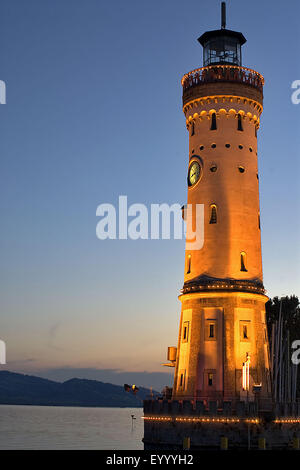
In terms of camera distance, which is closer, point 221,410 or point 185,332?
point 221,410

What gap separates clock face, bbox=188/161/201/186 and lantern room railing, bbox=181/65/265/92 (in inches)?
337

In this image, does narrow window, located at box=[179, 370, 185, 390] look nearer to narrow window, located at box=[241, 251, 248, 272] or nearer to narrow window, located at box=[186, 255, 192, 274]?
narrow window, located at box=[186, 255, 192, 274]

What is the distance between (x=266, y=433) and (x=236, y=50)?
40.5m

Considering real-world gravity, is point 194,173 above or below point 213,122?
below

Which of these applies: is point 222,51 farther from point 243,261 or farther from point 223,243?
point 243,261

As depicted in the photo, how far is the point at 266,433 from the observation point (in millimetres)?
56500

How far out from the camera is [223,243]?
2589 inches

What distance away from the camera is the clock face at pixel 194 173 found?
68375 millimetres

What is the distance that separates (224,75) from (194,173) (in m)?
10.5

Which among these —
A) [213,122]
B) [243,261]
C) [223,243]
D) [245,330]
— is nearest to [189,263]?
[223,243]

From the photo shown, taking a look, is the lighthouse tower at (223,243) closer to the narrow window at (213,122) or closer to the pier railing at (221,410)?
the narrow window at (213,122)

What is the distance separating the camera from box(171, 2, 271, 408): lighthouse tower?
205 ft

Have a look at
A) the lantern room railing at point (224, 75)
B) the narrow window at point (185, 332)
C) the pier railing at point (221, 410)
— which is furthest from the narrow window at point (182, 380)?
the lantern room railing at point (224, 75)

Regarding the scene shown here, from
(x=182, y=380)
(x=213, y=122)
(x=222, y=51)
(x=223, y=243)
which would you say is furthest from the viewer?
(x=222, y=51)
